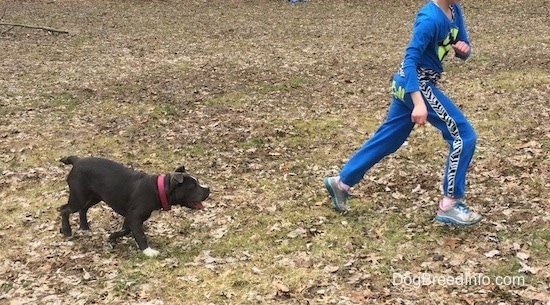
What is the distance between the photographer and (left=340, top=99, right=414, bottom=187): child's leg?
5672 millimetres

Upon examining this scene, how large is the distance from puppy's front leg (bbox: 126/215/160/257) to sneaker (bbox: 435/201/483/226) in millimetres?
2861

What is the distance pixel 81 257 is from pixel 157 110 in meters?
5.35

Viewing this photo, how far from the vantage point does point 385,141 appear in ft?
19.0

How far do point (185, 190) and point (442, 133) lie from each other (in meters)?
2.48

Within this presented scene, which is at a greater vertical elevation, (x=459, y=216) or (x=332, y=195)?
(x=459, y=216)

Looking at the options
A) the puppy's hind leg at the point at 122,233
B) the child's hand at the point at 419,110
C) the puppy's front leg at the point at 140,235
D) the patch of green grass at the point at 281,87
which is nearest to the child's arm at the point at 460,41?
the child's hand at the point at 419,110

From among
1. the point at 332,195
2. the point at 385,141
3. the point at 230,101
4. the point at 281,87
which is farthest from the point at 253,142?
the point at 281,87

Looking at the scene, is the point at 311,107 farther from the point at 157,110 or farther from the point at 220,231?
the point at 220,231

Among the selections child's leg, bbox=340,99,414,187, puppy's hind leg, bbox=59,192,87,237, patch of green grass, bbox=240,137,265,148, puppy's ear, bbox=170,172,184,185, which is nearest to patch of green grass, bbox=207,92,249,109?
patch of green grass, bbox=240,137,265,148

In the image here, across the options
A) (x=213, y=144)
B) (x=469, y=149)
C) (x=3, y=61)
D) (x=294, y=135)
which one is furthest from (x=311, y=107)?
(x=3, y=61)

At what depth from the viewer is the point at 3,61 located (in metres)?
14.8

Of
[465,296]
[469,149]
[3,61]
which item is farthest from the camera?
[3,61]

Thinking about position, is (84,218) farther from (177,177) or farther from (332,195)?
(332,195)

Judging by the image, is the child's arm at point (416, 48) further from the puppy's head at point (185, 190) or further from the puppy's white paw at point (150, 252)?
the puppy's white paw at point (150, 252)
